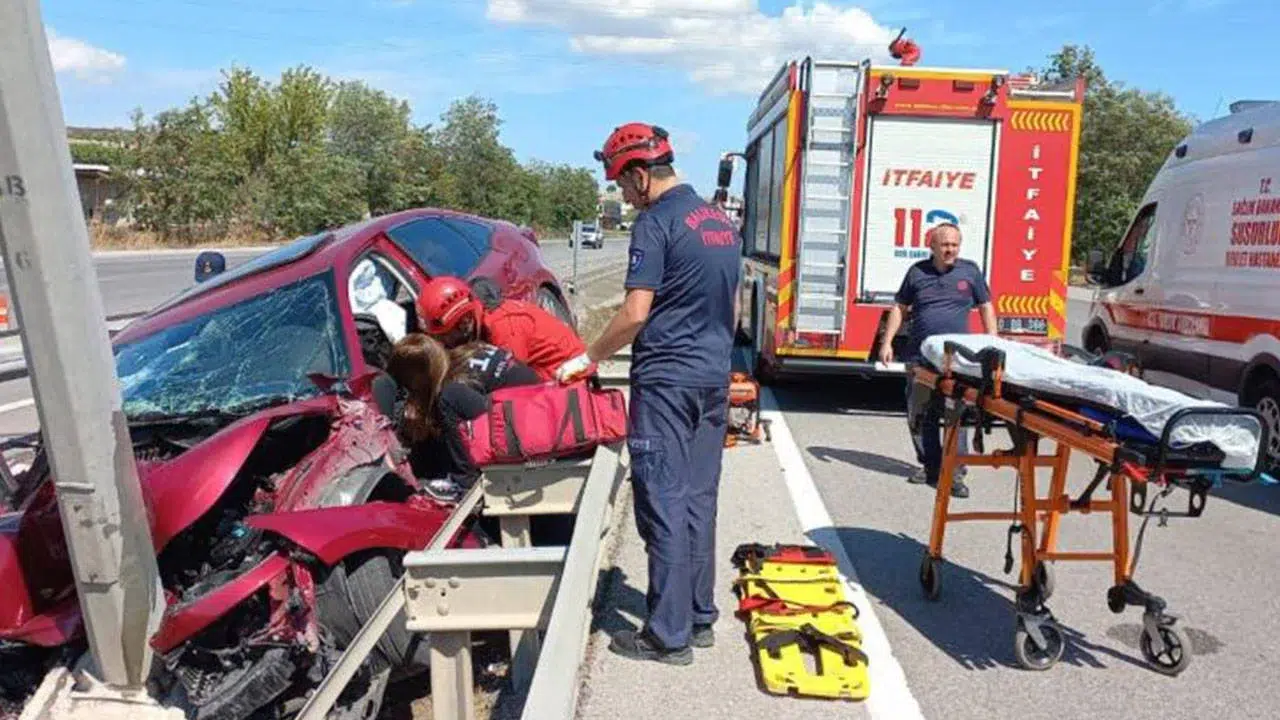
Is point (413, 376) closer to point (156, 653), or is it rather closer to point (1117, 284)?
point (156, 653)

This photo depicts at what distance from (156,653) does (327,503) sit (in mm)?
911

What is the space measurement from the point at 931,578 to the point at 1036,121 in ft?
20.2

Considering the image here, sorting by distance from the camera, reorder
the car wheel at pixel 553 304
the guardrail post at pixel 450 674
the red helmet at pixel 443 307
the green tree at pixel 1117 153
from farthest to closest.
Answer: the green tree at pixel 1117 153 < the car wheel at pixel 553 304 < the red helmet at pixel 443 307 < the guardrail post at pixel 450 674

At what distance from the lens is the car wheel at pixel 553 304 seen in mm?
8070

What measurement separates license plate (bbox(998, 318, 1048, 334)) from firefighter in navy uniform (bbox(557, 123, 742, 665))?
6417mm

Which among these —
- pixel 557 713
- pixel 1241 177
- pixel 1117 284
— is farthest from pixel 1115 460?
→ pixel 1117 284

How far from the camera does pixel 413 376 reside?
4.80 meters

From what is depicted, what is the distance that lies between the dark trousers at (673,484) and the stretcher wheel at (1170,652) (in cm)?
188

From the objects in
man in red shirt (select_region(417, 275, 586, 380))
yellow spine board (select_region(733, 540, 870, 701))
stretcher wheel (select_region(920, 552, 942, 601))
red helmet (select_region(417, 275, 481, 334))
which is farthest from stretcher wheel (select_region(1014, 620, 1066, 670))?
red helmet (select_region(417, 275, 481, 334))

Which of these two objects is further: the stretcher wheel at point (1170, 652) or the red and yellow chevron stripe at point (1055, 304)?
the red and yellow chevron stripe at point (1055, 304)

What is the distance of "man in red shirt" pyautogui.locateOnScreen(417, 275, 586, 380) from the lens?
5133 mm

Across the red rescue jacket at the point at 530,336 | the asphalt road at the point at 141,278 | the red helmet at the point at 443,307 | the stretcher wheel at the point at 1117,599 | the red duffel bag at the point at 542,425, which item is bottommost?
the asphalt road at the point at 141,278

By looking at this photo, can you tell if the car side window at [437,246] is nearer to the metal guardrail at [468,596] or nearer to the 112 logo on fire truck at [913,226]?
the metal guardrail at [468,596]

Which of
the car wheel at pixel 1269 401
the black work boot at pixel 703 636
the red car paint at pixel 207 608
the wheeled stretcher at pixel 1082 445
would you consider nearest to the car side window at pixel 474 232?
the wheeled stretcher at pixel 1082 445
